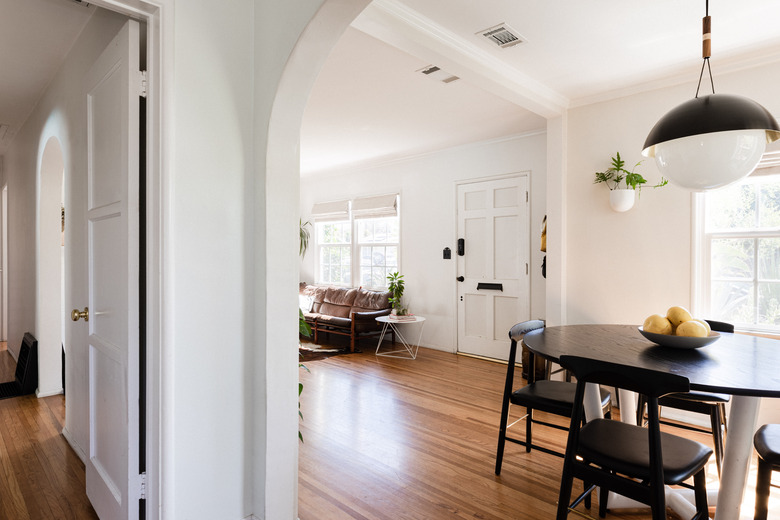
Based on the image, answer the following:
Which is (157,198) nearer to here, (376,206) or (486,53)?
(486,53)

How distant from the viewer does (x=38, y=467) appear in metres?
2.66

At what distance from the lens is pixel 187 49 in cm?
172

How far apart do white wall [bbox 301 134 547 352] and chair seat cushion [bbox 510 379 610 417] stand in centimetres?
261

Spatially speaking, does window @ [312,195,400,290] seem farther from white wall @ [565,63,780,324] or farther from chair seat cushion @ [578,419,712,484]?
chair seat cushion @ [578,419,712,484]

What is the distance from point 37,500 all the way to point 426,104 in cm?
387

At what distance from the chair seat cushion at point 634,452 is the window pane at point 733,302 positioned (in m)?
2.02

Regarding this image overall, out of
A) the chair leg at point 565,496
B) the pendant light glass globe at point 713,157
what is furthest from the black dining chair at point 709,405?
the pendant light glass globe at point 713,157

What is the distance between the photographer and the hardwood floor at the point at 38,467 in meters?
2.23

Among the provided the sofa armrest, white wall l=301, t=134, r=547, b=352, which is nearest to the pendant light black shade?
white wall l=301, t=134, r=547, b=352

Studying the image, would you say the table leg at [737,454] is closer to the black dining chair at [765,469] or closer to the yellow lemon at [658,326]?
the black dining chair at [765,469]

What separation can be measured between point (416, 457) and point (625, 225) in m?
2.49

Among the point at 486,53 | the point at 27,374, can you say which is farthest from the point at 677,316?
the point at 27,374

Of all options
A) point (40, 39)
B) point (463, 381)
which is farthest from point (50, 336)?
point (463, 381)

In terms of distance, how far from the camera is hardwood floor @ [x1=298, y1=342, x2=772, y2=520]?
2.27 m
